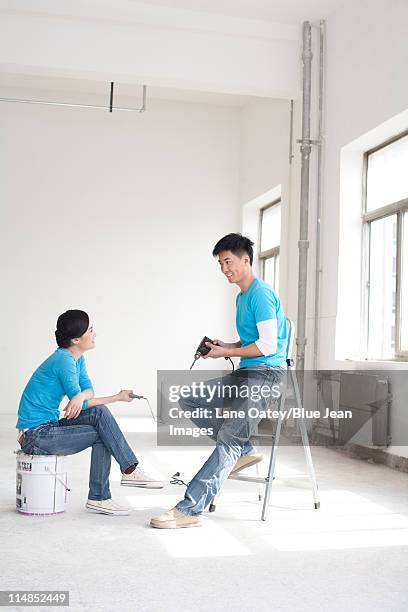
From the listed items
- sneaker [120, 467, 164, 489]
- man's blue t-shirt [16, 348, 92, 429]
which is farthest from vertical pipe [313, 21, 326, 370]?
man's blue t-shirt [16, 348, 92, 429]

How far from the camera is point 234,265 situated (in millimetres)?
3381

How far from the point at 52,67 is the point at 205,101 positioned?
285cm

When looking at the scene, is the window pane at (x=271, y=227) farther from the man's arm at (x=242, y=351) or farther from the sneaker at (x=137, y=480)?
the sneaker at (x=137, y=480)

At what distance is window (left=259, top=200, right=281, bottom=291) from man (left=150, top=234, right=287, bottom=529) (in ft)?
14.4

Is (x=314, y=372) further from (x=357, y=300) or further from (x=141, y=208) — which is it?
(x=141, y=208)

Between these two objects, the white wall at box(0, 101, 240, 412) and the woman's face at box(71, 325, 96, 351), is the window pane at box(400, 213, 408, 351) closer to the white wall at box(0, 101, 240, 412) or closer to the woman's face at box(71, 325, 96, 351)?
the woman's face at box(71, 325, 96, 351)

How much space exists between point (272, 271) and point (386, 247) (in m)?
2.53

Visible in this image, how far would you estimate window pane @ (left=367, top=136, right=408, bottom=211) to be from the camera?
17.3ft

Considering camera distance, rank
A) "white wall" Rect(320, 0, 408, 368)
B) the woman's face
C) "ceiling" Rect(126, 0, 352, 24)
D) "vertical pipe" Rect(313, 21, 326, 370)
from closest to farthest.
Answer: the woman's face, "white wall" Rect(320, 0, 408, 368), "ceiling" Rect(126, 0, 352, 24), "vertical pipe" Rect(313, 21, 326, 370)

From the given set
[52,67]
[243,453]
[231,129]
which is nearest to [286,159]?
[231,129]

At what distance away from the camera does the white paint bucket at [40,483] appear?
10.5ft

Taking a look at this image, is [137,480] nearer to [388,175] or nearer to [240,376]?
[240,376]

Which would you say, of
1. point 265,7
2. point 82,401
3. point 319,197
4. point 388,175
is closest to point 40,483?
point 82,401

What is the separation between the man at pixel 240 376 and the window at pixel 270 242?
14.4 ft
